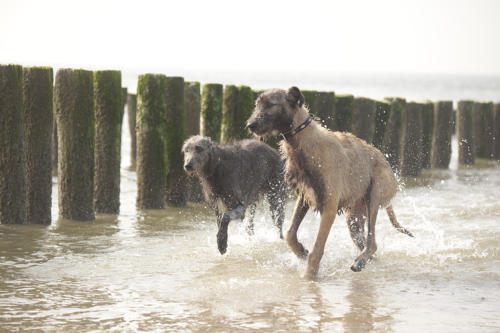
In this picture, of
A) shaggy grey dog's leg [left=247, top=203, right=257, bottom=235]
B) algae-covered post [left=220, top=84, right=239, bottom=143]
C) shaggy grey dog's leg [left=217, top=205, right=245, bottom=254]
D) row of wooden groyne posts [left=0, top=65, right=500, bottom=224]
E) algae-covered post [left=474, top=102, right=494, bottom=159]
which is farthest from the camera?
algae-covered post [left=474, top=102, right=494, bottom=159]

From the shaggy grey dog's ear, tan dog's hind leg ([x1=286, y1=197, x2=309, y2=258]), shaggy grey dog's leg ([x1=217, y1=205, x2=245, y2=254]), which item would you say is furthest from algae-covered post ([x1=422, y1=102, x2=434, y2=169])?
the shaggy grey dog's ear

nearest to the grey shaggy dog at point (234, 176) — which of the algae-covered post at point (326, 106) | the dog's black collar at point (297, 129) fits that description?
the dog's black collar at point (297, 129)

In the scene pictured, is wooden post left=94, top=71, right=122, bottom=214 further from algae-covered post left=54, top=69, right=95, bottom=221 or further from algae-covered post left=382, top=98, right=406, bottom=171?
algae-covered post left=382, top=98, right=406, bottom=171

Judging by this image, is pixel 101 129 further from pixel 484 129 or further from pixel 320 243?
pixel 484 129

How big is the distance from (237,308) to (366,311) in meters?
1.28

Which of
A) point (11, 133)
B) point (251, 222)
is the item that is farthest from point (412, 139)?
point (11, 133)

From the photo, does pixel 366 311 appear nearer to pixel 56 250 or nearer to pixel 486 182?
pixel 56 250

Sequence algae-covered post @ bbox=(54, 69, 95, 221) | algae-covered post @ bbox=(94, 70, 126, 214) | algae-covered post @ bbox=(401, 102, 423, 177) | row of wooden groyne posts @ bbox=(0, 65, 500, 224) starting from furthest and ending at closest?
algae-covered post @ bbox=(401, 102, 423, 177)
algae-covered post @ bbox=(94, 70, 126, 214)
algae-covered post @ bbox=(54, 69, 95, 221)
row of wooden groyne posts @ bbox=(0, 65, 500, 224)

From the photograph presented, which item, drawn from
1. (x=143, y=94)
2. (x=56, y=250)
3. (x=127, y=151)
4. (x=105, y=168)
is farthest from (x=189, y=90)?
(x=127, y=151)

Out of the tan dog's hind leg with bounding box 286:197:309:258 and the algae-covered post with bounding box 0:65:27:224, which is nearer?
the tan dog's hind leg with bounding box 286:197:309:258

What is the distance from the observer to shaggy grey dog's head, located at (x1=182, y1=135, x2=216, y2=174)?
9711mm

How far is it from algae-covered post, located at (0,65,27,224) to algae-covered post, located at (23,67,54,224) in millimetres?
105

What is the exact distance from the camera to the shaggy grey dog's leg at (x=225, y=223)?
934cm

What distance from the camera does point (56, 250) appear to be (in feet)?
32.1
